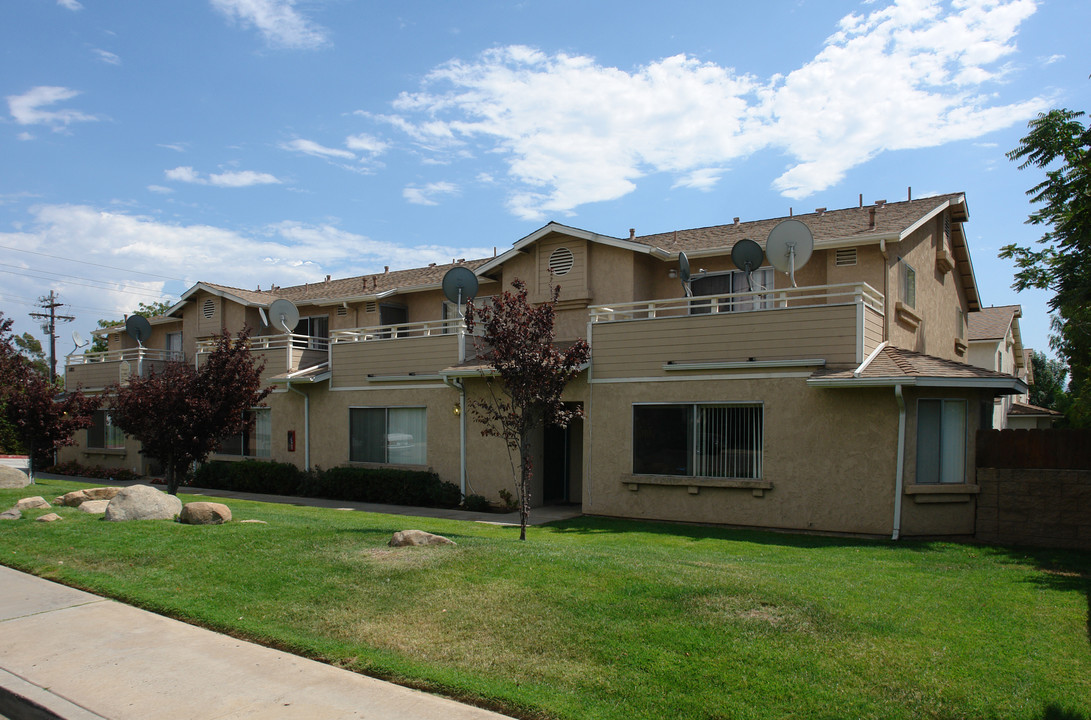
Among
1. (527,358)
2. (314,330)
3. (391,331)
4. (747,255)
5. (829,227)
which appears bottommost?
(527,358)

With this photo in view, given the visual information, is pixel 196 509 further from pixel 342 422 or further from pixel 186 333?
pixel 186 333

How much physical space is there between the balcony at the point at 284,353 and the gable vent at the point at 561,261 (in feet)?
29.0

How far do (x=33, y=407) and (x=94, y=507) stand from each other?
1046 centimetres

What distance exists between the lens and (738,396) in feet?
48.1

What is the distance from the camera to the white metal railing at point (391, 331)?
20180 millimetres

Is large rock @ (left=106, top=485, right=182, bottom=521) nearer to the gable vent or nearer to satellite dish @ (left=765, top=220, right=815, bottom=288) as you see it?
the gable vent

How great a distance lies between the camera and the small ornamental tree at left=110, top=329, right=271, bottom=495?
55.6 feet

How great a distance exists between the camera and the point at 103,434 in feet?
96.5

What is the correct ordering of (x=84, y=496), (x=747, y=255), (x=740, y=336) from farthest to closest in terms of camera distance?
(x=747, y=255)
(x=740, y=336)
(x=84, y=496)

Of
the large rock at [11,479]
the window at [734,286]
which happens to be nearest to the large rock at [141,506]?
the large rock at [11,479]

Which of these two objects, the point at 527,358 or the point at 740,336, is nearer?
the point at 527,358

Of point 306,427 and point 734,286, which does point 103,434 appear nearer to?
point 306,427

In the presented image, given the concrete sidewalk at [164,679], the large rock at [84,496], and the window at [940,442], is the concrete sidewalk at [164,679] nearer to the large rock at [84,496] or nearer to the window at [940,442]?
the large rock at [84,496]

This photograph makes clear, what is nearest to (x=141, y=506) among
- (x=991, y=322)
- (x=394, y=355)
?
(x=394, y=355)
